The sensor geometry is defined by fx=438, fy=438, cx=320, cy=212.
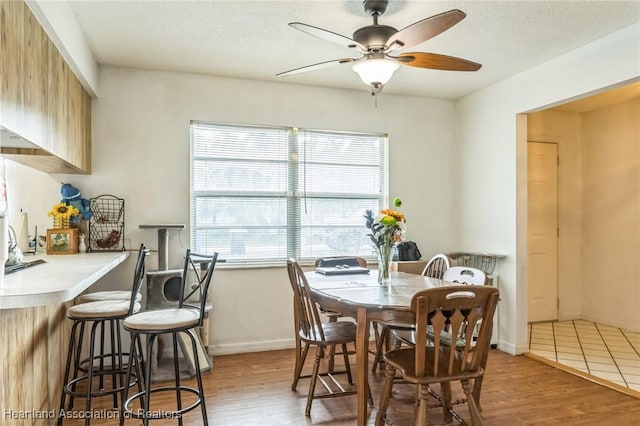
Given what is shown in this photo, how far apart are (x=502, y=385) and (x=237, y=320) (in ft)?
7.64

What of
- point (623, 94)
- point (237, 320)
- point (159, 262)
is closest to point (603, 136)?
point (623, 94)

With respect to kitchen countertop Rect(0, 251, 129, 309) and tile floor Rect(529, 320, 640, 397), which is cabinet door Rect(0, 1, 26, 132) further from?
tile floor Rect(529, 320, 640, 397)

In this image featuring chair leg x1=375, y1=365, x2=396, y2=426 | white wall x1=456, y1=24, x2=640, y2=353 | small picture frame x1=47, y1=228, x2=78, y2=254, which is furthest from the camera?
small picture frame x1=47, y1=228, x2=78, y2=254

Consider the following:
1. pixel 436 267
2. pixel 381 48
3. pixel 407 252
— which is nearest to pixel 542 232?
pixel 407 252

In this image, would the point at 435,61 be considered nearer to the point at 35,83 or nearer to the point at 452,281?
the point at 452,281

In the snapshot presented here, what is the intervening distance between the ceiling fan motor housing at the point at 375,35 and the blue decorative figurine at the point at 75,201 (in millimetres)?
2646

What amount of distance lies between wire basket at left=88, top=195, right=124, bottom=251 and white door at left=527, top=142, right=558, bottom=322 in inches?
175

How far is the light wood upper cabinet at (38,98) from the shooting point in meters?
1.88

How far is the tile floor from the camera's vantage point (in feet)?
11.4

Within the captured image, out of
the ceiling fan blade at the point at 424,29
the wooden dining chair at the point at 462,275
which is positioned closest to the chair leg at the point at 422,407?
the wooden dining chair at the point at 462,275

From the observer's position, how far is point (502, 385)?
129 inches

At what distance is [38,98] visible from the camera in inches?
90.7

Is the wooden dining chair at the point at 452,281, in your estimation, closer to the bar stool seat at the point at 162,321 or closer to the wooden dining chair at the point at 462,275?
the wooden dining chair at the point at 462,275

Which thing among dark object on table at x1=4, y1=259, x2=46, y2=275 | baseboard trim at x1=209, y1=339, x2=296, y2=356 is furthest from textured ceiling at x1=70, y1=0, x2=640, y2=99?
baseboard trim at x1=209, y1=339, x2=296, y2=356
